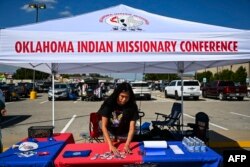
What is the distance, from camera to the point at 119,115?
547cm

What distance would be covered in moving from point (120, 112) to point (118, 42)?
4.10ft

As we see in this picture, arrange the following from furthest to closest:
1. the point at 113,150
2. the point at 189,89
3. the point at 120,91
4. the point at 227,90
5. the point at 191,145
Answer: the point at 189,89 → the point at 227,90 → the point at 120,91 → the point at 191,145 → the point at 113,150

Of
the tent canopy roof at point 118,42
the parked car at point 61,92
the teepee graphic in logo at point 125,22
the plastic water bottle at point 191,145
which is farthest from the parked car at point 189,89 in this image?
the plastic water bottle at point 191,145

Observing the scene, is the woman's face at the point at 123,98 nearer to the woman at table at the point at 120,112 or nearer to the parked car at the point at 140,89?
the woman at table at the point at 120,112

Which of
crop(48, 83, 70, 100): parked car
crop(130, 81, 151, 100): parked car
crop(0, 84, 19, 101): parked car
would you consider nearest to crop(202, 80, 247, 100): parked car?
crop(130, 81, 151, 100): parked car

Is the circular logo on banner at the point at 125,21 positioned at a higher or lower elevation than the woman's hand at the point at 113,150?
higher

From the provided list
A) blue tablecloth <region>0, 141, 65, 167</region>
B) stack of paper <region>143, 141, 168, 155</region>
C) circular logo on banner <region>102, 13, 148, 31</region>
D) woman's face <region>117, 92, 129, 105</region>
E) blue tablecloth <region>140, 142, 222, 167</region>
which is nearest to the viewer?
blue tablecloth <region>0, 141, 65, 167</region>

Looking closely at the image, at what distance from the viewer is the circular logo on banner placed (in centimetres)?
606

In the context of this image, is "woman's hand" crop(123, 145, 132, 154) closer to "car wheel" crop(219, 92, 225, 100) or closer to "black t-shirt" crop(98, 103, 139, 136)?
"black t-shirt" crop(98, 103, 139, 136)

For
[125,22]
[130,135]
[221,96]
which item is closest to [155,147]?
[130,135]

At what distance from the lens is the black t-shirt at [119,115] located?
532 centimetres

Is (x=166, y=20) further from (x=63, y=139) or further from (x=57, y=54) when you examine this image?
(x=63, y=139)

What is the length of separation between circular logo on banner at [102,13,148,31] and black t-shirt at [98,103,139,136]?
4.93 feet

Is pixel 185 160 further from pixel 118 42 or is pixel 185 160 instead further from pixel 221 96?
pixel 221 96
